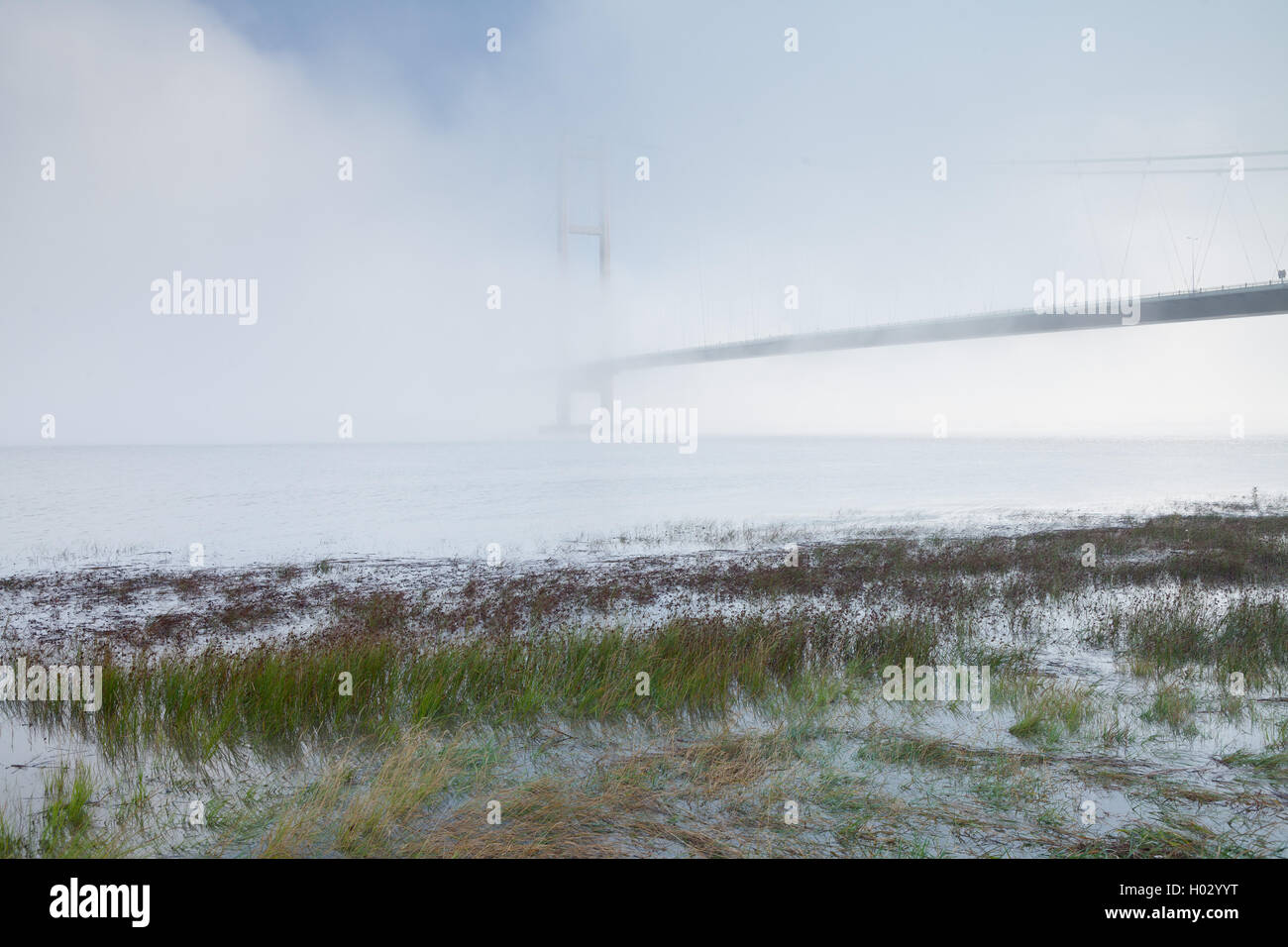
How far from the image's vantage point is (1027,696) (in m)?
4.83

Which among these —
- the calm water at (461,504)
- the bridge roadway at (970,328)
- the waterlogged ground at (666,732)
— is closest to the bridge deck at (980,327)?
the bridge roadway at (970,328)

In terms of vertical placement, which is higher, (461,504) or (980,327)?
(980,327)

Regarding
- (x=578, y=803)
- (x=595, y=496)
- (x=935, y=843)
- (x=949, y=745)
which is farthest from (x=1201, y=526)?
(x=595, y=496)

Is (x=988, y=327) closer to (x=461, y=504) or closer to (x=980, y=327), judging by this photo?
(x=980, y=327)

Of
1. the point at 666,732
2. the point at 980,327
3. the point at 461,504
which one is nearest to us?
the point at 666,732

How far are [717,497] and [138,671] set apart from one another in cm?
2605

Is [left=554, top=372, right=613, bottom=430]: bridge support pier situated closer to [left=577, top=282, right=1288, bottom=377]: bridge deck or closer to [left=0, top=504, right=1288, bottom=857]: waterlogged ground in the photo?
[left=577, top=282, right=1288, bottom=377]: bridge deck

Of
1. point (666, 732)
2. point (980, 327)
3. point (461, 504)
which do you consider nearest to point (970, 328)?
point (980, 327)

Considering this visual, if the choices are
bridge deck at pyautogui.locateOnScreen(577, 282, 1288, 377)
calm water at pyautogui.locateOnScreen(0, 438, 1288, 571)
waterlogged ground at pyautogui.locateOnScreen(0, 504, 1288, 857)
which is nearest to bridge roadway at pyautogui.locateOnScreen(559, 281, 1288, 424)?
bridge deck at pyautogui.locateOnScreen(577, 282, 1288, 377)

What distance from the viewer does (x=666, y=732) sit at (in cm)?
443

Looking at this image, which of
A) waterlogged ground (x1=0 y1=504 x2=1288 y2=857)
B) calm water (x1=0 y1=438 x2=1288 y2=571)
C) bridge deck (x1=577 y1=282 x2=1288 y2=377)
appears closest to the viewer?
waterlogged ground (x1=0 y1=504 x2=1288 y2=857)

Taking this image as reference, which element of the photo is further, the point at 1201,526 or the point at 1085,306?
the point at 1085,306

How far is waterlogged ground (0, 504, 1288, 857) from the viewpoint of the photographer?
3104mm
